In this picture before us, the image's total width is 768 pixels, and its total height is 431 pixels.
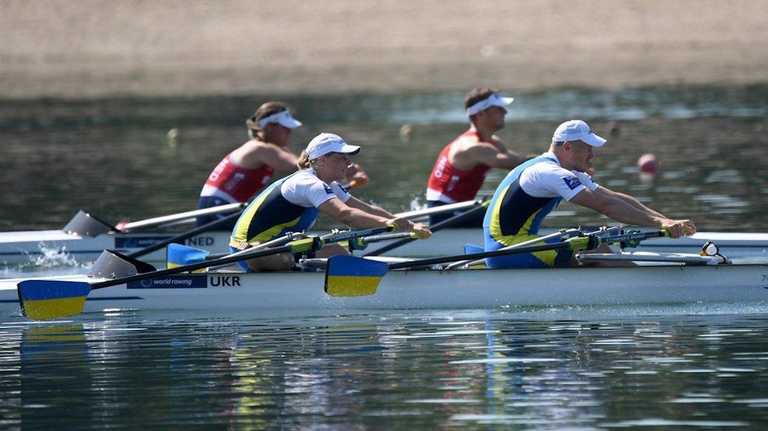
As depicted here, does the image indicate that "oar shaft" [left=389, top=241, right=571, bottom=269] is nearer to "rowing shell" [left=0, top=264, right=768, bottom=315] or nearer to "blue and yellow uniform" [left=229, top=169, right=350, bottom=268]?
"rowing shell" [left=0, top=264, right=768, bottom=315]

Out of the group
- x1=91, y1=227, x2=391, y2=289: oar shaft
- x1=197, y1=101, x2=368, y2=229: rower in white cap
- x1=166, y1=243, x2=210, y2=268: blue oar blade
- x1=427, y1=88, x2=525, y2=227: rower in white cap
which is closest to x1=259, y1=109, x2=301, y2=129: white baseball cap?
x1=197, y1=101, x2=368, y2=229: rower in white cap

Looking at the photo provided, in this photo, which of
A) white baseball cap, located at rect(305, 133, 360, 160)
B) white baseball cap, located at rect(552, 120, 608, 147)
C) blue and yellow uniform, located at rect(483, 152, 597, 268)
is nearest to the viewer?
white baseball cap, located at rect(552, 120, 608, 147)

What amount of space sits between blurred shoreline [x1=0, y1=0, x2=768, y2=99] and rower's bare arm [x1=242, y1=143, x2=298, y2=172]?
33.7m

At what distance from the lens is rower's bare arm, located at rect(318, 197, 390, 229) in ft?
55.7

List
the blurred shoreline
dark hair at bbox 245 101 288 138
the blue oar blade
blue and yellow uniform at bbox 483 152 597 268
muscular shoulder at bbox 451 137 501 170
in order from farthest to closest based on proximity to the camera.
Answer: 1. the blurred shoreline
2. muscular shoulder at bbox 451 137 501 170
3. dark hair at bbox 245 101 288 138
4. the blue oar blade
5. blue and yellow uniform at bbox 483 152 597 268

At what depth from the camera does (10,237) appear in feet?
74.3

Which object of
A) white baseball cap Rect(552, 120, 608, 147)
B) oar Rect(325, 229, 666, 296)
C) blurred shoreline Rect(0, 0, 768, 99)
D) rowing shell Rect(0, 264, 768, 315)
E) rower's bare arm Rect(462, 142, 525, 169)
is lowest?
rowing shell Rect(0, 264, 768, 315)

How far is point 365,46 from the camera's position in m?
70.7

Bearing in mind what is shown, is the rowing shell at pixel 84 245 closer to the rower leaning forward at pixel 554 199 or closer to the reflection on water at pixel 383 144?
the reflection on water at pixel 383 144

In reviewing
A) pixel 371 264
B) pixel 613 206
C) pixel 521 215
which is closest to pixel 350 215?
pixel 371 264

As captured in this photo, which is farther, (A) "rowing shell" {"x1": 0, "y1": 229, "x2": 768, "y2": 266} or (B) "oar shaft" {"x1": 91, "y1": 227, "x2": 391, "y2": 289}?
(A) "rowing shell" {"x1": 0, "y1": 229, "x2": 768, "y2": 266}

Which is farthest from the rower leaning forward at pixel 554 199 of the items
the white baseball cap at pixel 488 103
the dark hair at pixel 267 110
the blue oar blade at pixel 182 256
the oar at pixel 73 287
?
the dark hair at pixel 267 110

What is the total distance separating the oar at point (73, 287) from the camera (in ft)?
54.5

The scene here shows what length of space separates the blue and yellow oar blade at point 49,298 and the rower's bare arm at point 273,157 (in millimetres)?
5295
